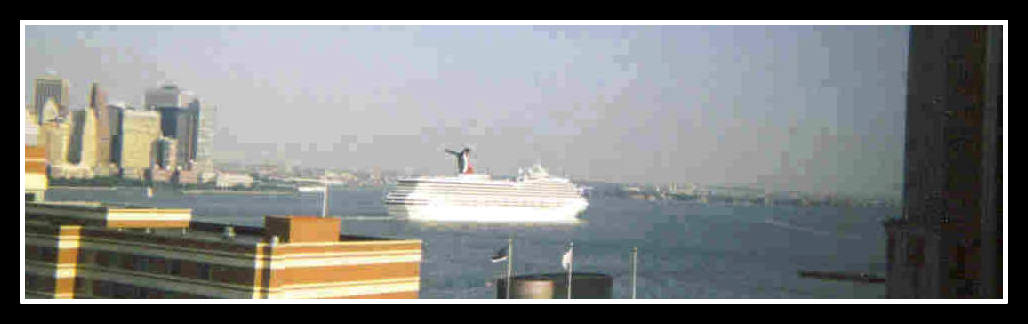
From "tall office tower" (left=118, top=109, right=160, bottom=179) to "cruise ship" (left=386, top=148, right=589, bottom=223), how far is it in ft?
23.7

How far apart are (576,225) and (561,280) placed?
2653 centimetres

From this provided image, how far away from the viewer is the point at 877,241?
35094 millimetres

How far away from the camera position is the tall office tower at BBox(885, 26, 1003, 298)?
7.92 meters

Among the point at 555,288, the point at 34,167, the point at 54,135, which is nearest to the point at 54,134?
the point at 54,135

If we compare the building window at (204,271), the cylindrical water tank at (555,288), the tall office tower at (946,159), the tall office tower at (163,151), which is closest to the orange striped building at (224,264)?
the building window at (204,271)

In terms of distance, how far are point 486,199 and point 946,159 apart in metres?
26.9

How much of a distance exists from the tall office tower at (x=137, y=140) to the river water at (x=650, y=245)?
1.69 meters

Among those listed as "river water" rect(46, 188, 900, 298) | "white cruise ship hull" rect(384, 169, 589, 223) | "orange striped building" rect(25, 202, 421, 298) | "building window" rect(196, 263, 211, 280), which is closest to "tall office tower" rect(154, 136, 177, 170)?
"river water" rect(46, 188, 900, 298)

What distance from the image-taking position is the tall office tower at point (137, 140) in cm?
2991

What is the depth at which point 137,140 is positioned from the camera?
30.9 m

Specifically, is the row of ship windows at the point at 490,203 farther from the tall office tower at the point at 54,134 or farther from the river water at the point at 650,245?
the tall office tower at the point at 54,134

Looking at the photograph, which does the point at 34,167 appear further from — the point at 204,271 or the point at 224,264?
the point at 224,264

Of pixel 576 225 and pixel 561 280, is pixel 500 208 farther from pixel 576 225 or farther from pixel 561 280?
pixel 561 280
